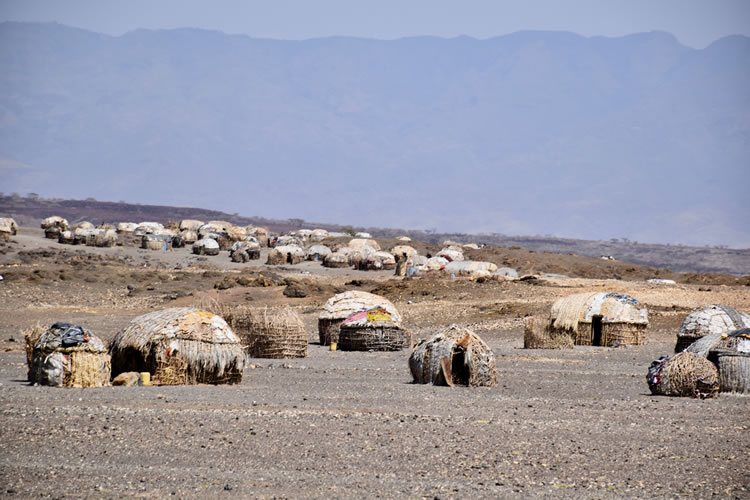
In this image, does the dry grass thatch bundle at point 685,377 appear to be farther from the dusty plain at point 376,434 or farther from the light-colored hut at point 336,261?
the light-colored hut at point 336,261

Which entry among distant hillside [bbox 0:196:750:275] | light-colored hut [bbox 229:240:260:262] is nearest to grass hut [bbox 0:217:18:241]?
light-colored hut [bbox 229:240:260:262]

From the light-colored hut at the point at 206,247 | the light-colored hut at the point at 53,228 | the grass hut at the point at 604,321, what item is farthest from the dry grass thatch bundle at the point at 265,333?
the light-colored hut at the point at 53,228

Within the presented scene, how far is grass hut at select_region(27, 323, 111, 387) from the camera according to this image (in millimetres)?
16688

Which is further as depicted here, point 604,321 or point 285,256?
point 285,256

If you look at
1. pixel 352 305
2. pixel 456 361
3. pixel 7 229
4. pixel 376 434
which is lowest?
pixel 376 434

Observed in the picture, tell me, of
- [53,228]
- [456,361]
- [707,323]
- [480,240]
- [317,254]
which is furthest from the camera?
[480,240]

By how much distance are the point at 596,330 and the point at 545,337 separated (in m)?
1.46

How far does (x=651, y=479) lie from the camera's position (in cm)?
1195

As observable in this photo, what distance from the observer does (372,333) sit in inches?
1046

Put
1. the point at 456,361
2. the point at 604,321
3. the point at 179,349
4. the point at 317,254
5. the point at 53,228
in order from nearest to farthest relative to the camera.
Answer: the point at 179,349 < the point at 456,361 < the point at 604,321 < the point at 317,254 < the point at 53,228

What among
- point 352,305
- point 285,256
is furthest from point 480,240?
point 352,305

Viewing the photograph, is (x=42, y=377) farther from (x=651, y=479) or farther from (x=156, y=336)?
(x=651, y=479)

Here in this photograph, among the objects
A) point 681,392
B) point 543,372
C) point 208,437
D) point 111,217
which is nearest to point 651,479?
point 208,437

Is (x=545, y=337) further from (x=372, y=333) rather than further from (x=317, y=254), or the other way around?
(x=317, y=254)
